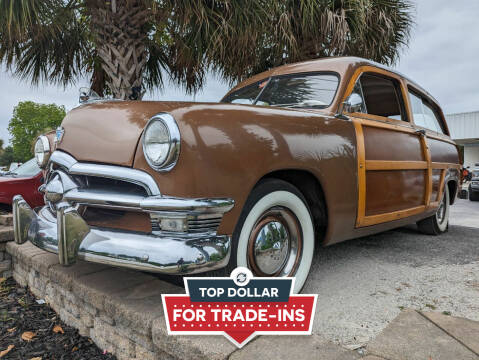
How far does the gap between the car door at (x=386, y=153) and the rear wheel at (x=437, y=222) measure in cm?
89

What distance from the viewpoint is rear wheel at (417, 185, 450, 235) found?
12.7 feet

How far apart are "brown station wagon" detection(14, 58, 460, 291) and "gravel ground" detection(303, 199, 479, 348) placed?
1.00 feet

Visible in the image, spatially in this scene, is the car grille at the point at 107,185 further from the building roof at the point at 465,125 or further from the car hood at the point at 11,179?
the building roof at the point at 465,125

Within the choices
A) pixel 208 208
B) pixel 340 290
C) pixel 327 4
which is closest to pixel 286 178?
pixel 208 208

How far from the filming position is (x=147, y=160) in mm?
1564

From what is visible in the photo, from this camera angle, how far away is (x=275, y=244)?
1840mm

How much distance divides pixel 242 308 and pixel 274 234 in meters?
0.46

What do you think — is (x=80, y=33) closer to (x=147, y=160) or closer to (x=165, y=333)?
(x=147, y=160)

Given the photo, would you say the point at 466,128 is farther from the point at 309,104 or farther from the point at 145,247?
the point at 145,247

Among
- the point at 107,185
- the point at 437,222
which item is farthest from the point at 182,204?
the point at 437,222

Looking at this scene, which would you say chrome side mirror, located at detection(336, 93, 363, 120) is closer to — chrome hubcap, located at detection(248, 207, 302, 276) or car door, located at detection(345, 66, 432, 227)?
car door, located at detection(345, 66, 432, 227)

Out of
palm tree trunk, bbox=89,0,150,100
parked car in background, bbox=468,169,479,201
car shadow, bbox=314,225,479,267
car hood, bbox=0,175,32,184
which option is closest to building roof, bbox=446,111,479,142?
parked car in background, bbox=468,169,479,201

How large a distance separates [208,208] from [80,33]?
244 inches

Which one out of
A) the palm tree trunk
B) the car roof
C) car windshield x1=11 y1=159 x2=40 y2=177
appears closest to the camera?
the car roof
